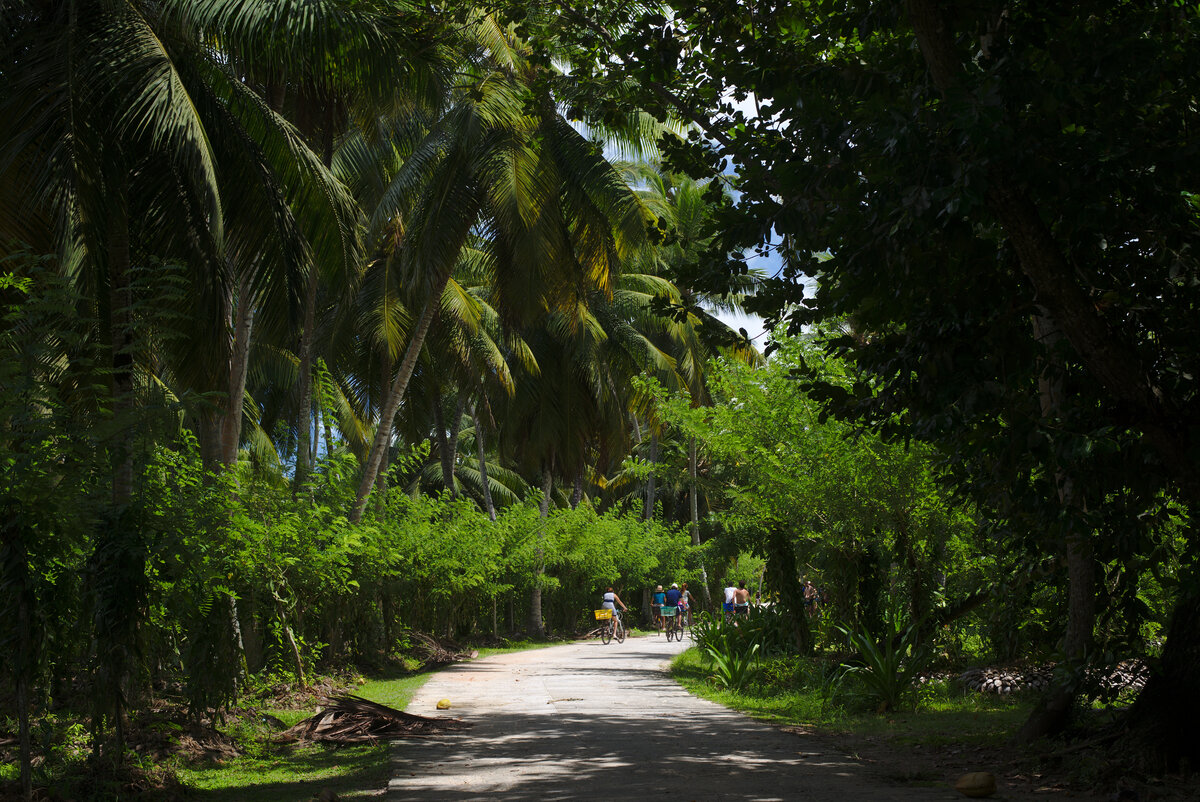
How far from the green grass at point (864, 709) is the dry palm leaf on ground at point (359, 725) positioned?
13.1 feet

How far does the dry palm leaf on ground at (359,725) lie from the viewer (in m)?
9.80

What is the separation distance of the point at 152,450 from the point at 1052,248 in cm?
698

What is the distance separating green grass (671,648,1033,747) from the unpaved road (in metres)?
0.65

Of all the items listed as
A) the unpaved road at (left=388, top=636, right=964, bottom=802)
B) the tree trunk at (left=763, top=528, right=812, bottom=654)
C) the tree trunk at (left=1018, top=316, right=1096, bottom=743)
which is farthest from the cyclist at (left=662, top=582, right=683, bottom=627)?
the tree trunk at (left=1018, top=316, right=1096, bottom=743)

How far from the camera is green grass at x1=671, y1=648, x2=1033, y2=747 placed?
31.2 ft

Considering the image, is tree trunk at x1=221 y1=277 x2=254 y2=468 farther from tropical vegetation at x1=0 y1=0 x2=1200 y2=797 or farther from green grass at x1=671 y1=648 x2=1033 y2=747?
green grass at x1=671 y1=648 x2=1033 y2=747

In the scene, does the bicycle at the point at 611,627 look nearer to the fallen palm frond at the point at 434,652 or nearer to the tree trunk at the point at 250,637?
the fallen palm frond at the point at 434,652

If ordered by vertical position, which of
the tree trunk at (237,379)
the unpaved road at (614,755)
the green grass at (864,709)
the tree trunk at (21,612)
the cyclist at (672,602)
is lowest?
the green grass at (864,709)

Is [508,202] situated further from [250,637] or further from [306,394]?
[250,637]

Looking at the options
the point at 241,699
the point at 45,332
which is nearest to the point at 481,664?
the point at 241,699

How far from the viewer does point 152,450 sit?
27.0 feet

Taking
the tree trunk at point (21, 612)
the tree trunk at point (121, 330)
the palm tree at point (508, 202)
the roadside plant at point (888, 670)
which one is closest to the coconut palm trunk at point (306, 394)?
the palm tree at point (508, 202)

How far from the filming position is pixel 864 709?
37.8 feet

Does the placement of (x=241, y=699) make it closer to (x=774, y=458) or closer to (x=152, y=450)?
(x=152, y=450)
